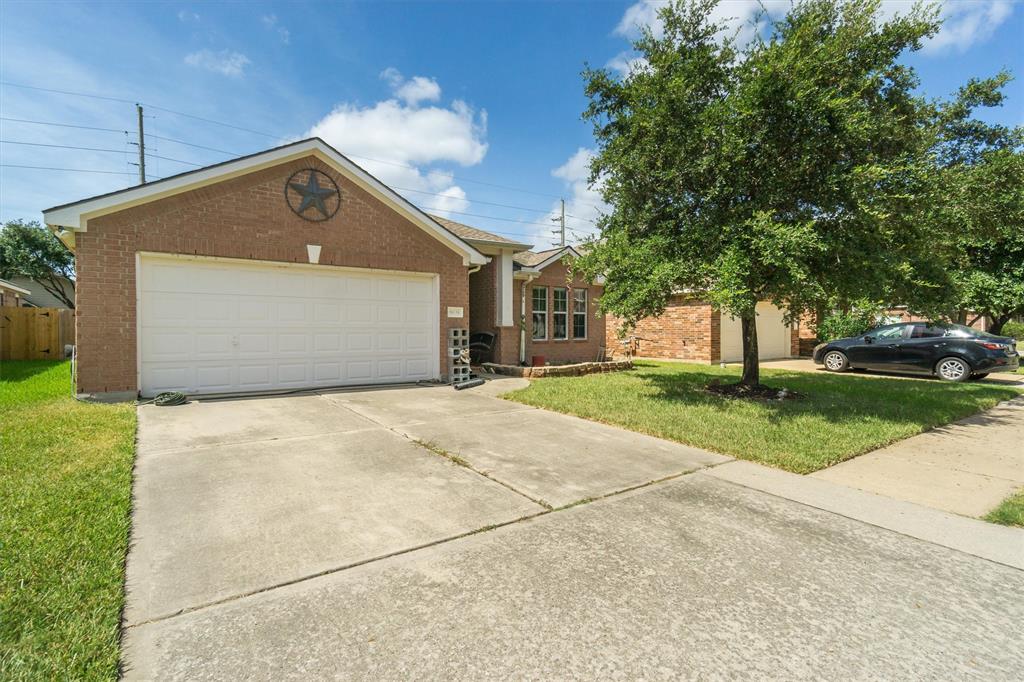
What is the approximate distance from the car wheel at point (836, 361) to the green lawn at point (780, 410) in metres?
2.28

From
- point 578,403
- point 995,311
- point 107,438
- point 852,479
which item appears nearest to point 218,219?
point 107,438

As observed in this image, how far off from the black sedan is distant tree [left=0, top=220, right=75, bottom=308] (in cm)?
4114

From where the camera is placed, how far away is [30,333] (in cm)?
1656

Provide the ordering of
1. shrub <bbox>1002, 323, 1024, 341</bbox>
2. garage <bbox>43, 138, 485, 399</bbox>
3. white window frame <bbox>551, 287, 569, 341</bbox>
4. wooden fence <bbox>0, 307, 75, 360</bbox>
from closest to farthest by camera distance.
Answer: garage <bbox>43, 138, 485, 399</bbox> < white window frame <bbox>551, 287, 569, 341</bbox> < wooden fence <bbox>0, 307, 75, 360</bbox> < shrub <bbox>1002, 323, 1024, 341</bbox>

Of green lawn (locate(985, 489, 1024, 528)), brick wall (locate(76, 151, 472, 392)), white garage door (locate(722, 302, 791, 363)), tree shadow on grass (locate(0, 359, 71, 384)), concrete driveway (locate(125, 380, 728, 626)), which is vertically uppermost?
brick wall (locate(76, 151, 472, 392))

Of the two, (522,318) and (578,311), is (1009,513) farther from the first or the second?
(578,311)

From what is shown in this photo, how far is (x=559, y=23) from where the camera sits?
32.0 ft

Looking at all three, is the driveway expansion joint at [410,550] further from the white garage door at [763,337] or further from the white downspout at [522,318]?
the white garage door at [763,337]

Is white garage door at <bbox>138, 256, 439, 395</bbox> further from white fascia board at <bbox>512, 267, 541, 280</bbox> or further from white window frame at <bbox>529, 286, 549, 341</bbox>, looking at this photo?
white window frame at <bbox>529, 286, 549, 341</bbox>

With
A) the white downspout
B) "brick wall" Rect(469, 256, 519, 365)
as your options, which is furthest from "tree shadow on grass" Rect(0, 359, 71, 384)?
the white downspout

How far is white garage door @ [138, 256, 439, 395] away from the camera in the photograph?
8492mm

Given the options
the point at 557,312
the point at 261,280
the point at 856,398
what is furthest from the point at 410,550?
the point at 557,312

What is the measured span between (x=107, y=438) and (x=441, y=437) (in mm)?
3815

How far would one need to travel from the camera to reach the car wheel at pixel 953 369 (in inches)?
485
